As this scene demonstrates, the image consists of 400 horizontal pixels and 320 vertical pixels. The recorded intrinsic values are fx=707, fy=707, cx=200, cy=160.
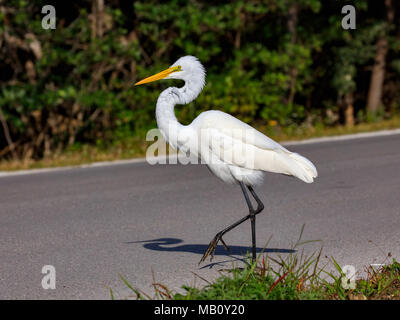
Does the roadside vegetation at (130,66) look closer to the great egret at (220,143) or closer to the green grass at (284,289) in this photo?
the great egret at (220,143)

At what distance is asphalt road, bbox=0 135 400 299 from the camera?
5.62m

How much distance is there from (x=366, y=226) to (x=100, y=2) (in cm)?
1046

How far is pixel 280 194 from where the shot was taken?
8945 mm

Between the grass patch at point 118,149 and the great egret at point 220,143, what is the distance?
260 inches

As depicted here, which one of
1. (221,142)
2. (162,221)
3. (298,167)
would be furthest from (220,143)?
(162,221)

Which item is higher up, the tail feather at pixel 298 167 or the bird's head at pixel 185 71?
the bird's head at pixel 185 71

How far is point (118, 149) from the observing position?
14406 millimetres

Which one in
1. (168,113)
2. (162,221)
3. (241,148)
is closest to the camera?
(168,113)

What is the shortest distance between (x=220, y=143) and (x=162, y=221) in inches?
89.6

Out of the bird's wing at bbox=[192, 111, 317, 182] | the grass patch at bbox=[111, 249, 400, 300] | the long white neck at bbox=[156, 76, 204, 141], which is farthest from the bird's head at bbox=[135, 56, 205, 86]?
the grass patch at bbox=[111, 249, 400, 300]

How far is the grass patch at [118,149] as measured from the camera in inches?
483

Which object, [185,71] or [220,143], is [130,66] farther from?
[220,143]

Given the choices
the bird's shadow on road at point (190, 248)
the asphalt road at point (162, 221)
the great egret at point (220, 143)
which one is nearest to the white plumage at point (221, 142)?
the great egret at point (220, 143)
